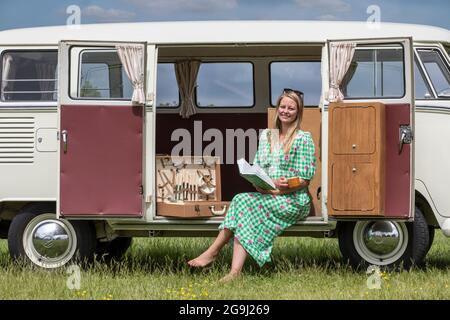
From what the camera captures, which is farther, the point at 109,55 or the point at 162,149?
the point at 162,149

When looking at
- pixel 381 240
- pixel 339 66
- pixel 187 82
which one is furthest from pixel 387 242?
pixel 187 82

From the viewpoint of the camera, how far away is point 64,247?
7.79m

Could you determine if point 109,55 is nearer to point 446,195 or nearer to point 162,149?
point 162,149

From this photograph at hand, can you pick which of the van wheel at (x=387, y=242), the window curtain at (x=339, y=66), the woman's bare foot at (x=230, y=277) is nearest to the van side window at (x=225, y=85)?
the window curtain at (x=339, y=66)

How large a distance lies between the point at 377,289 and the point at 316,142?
157 cm

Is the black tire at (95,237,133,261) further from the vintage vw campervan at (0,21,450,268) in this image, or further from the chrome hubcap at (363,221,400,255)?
the chrome hubcap at (363,221,400,255)

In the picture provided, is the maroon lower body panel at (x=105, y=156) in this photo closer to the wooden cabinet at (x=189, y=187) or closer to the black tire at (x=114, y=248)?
the wooden cabinet at (x=189, y=187)

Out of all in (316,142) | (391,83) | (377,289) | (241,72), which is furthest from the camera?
(241,72)

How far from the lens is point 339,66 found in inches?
286

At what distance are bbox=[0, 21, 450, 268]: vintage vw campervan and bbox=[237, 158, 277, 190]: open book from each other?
45 centimetres

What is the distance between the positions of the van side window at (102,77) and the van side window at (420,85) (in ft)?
7.77

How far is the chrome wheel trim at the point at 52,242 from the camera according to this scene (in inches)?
307

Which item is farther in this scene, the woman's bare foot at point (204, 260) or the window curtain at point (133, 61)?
the window curtain at point (133, 61)

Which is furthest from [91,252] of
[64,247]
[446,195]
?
[446,195]
